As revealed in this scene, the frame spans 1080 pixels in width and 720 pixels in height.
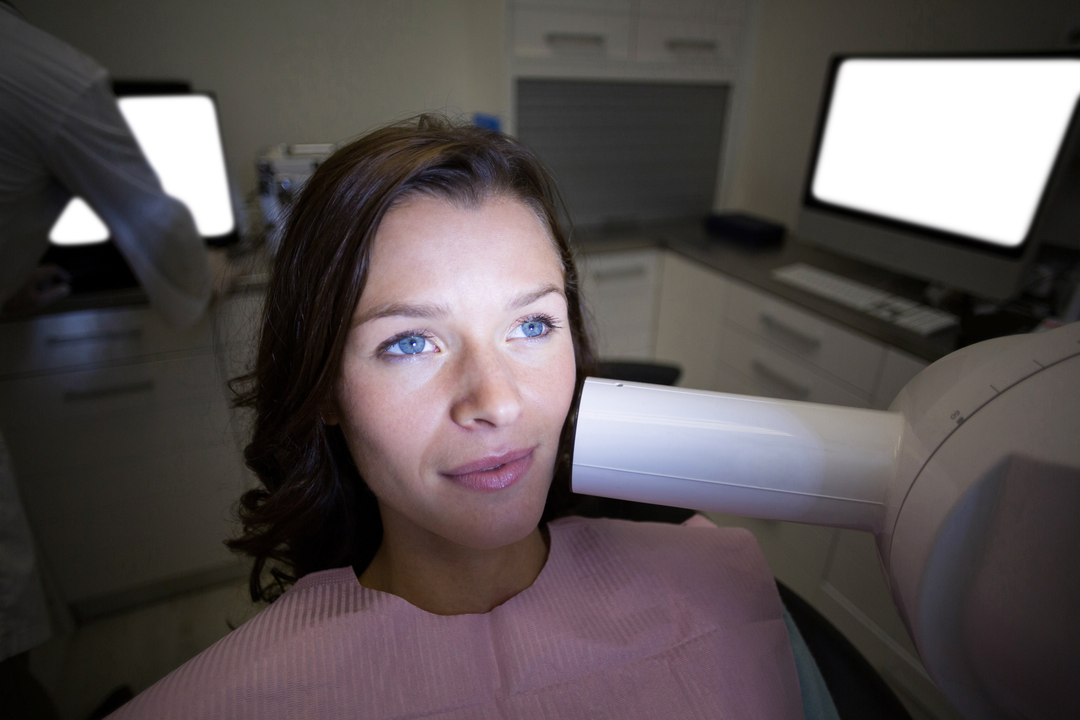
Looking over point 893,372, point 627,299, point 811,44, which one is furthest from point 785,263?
point 811,44

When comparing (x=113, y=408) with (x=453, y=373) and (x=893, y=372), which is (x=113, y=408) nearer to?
(x=453, y=373)

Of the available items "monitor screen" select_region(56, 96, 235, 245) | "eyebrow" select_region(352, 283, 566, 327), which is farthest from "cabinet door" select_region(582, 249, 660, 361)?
"eyebrow" select_region(352, 283, 566, 327)

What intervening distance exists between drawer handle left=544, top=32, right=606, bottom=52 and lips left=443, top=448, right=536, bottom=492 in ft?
5.42

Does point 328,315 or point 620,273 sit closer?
point 328,315

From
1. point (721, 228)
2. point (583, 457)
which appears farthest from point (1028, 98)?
point (583, 457)

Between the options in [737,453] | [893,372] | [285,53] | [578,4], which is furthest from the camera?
[578,4]

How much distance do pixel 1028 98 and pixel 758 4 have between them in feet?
4.10

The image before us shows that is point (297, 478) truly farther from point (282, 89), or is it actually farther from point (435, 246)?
point (282, 89)

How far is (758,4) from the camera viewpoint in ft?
6.83

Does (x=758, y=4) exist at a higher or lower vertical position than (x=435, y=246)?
higher

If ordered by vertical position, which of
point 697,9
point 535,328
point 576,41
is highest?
point 697,9

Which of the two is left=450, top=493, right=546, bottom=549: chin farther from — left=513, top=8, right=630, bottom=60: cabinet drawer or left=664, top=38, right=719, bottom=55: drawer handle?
left=664, top=38, right=719, bottom=55: drawer handle

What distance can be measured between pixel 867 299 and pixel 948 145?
39 centimetres

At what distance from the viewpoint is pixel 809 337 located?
1531 millimetres
